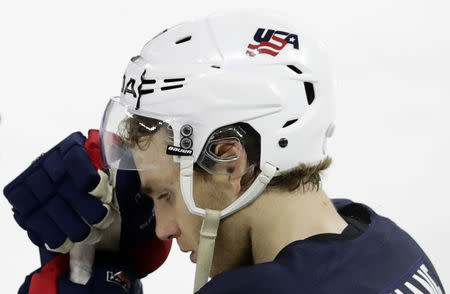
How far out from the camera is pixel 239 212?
1.53 metres

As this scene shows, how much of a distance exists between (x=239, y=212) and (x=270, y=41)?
1.01ft

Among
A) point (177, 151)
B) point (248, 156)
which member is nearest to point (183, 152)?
point (177, 151)

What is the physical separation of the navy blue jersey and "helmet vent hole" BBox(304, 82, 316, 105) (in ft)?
0.79

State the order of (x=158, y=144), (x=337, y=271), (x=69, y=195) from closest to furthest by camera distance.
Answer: (x=337, y=271)
(x=158, y=144)
(x=69, y=195)

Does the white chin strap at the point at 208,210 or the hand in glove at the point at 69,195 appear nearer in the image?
the white chin strap at the point at 208,210

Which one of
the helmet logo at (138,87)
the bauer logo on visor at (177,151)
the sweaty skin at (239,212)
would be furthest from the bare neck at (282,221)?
the helmet logo at (138,87)

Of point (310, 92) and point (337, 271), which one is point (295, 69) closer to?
point (310, 92)

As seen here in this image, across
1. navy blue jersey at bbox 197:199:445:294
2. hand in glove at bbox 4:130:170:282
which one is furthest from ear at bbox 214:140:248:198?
hand in glove at bbox 4:130:170:282

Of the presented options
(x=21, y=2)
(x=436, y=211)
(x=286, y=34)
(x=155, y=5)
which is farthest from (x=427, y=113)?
(x=286, y=34)

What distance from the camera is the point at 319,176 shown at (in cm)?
158

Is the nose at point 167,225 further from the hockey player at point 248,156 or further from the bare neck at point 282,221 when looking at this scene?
the bare neck at point 282,221

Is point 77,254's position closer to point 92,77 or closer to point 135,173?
point 135,173

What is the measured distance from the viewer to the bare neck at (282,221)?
150 cm

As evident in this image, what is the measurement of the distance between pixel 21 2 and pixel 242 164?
70.8 inches
